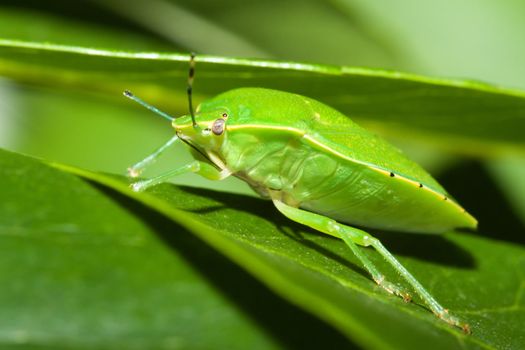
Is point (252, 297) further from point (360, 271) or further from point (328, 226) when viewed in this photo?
point (328, 226)

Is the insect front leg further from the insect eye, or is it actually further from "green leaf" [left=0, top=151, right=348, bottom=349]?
"green leaf" [left=0, top=151, right=348, bottom=349]

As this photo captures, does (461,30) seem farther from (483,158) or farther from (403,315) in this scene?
(403,315)

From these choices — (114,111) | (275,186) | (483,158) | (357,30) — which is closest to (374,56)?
(357,30)

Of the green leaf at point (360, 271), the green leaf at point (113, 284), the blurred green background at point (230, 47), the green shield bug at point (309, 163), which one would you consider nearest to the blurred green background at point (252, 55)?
the blurred green background at point (230, 47)

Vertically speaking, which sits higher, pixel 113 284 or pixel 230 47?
pixel 230 47

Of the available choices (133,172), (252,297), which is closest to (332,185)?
(133,172)
